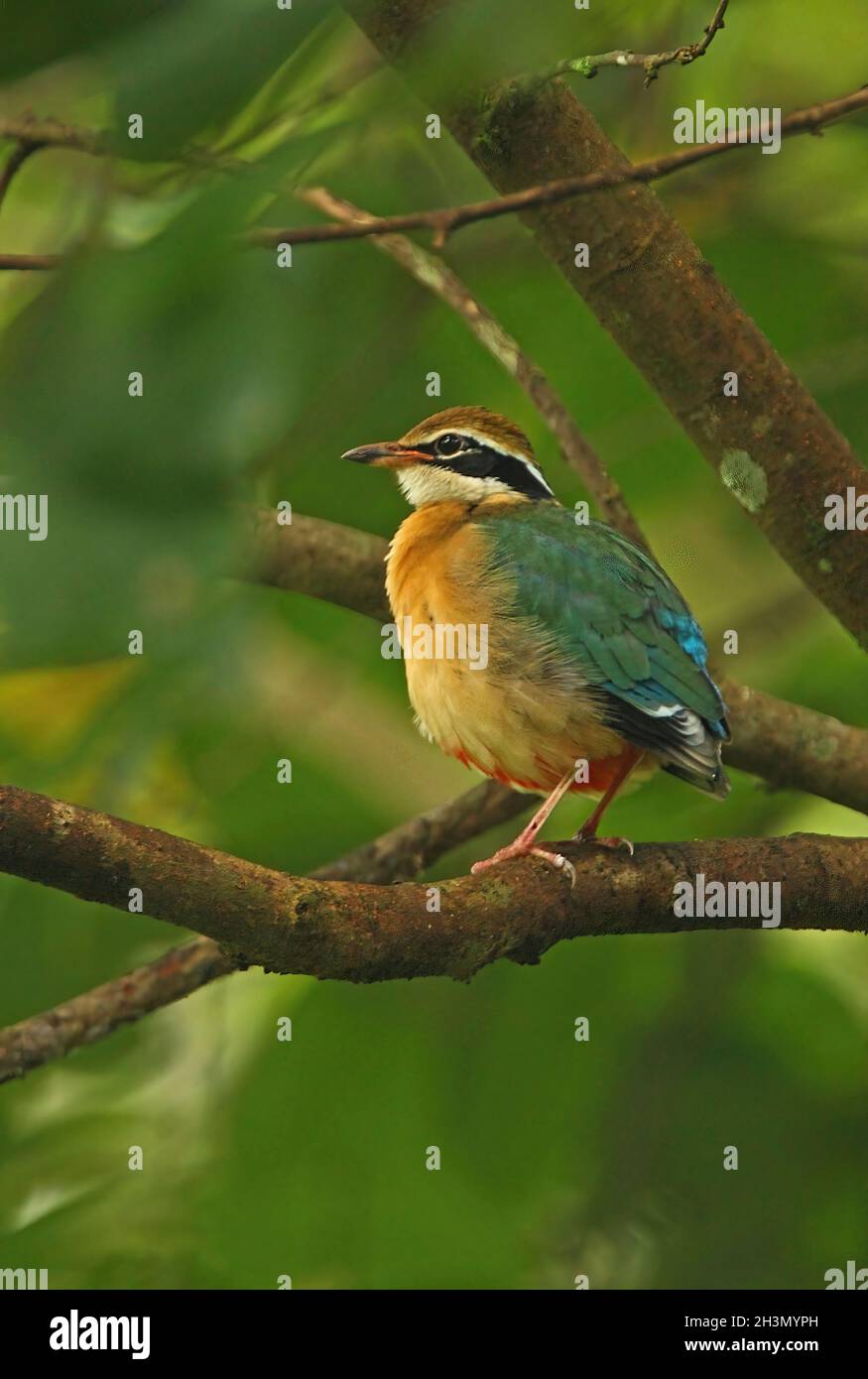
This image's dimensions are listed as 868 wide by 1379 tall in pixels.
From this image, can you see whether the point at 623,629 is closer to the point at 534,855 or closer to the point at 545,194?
the point at 534,855

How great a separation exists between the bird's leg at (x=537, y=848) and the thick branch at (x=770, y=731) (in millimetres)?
669

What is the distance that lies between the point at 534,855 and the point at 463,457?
1.85 meters

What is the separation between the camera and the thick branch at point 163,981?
13.8 feet

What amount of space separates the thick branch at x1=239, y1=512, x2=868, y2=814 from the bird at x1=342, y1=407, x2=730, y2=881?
32 centimetres

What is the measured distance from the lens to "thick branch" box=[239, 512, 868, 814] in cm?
497

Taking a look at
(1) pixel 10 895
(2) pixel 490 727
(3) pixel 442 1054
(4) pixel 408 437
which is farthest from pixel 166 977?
(4) pixel 408 437

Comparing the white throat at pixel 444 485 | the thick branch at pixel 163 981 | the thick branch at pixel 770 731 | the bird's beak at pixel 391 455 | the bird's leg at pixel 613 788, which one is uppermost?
the bird's beak at pixel 391 455

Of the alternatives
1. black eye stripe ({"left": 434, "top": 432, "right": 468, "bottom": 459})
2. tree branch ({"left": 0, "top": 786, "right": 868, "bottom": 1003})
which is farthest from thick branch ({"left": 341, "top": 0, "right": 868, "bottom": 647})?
black eye stripe ({"left": 434, "top": 432, "right": 468, "bottom": 459})

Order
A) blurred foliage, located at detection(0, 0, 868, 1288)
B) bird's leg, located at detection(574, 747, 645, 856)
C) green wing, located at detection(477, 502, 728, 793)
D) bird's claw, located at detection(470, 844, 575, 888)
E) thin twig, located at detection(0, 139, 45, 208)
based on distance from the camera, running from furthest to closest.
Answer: blurred foliage, located at detection(0, 0, 868, 1288) < bird's leg, located at detection(574, 747, 645, 856) < green wing, located at detection(477, 502, 728, 793) < bird's claw, located at detection(470, 844, 575, 888) < thin twig, located at detection(0, 139, 45, 208)

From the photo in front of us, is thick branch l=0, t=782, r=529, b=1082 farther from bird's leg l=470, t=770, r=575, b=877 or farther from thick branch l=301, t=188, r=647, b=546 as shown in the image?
thick branch l=301, t=188, r=647, b=546

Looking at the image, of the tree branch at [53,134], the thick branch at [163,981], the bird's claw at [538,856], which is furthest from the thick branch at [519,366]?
the tree branch at [53,134]

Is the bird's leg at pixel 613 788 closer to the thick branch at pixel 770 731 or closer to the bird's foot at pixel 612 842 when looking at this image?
the bird's foot at pixel 612 842

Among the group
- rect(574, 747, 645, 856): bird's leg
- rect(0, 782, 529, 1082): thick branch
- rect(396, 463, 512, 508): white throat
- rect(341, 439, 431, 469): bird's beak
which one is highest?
rect(341, 439, 431, 469): bird's beak
